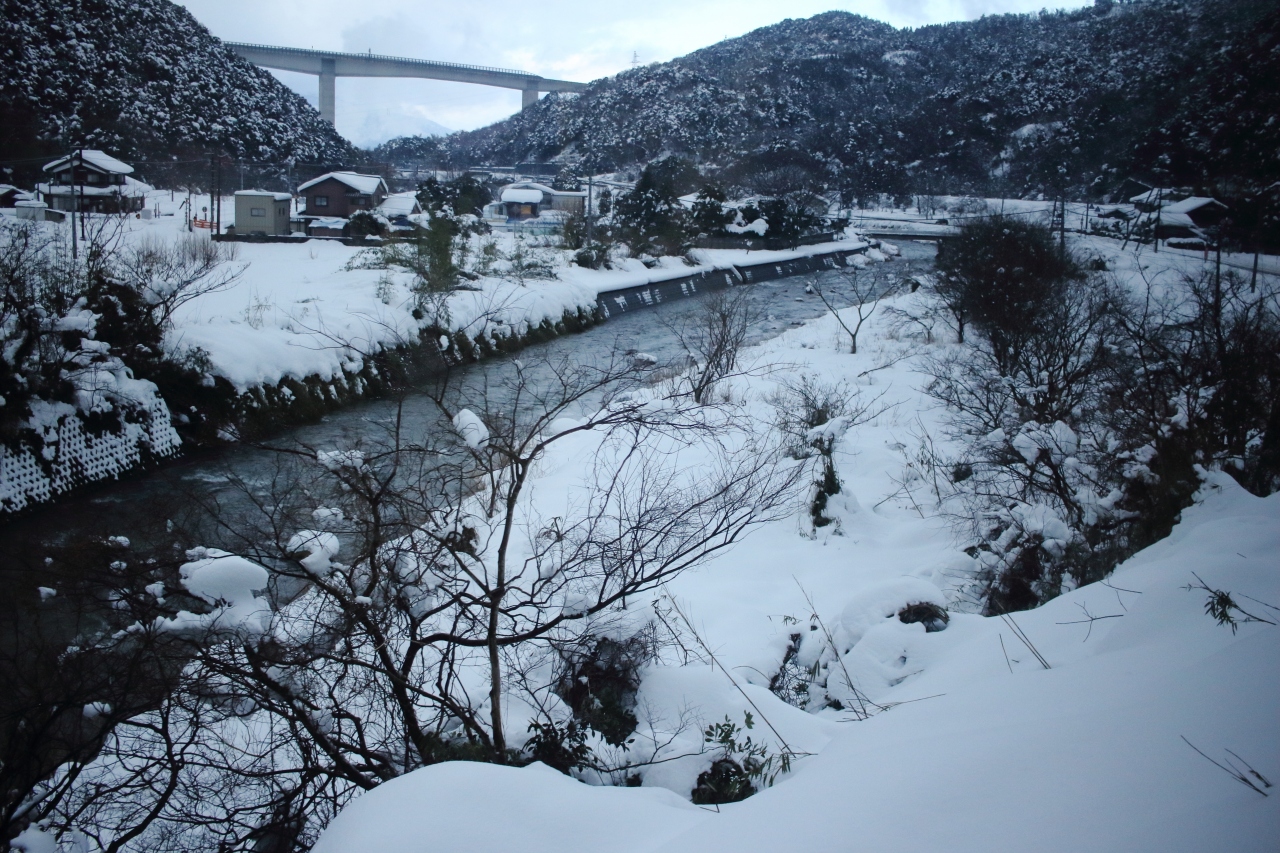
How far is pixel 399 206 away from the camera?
94.3ft

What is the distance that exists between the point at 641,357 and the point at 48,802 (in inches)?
411

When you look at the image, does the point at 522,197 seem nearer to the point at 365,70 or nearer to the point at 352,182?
the point at 352,182

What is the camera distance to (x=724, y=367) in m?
10.9

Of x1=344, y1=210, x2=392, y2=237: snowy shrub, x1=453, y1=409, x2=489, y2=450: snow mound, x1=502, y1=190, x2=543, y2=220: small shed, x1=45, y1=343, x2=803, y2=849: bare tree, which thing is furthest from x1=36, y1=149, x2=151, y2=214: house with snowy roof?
x1=45, y1=343, x2=803, y2=849: bare tree

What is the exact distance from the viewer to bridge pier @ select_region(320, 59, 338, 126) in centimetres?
4856

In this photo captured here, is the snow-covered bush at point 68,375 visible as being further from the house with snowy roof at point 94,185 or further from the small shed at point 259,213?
the small shed at point 259,213

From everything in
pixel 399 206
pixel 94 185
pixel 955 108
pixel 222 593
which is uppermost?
pixel 955 108

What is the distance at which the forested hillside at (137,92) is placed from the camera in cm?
1883

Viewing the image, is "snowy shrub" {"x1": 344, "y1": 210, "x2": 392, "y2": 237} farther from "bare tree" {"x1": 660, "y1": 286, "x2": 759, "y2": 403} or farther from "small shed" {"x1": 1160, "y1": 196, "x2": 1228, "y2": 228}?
"small shed" {"x1": 1160, "y1": 196, "x2": 1228, "y2": 228}

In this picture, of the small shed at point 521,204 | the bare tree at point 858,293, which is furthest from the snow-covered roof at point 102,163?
the bare tree at point 858,293

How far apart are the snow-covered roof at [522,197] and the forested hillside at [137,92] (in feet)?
29.8

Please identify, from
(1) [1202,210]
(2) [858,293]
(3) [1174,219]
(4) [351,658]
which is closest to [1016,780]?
(4) [351,658]

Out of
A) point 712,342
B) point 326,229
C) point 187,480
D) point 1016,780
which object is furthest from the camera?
point 326,229

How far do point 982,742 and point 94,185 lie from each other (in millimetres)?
29230
